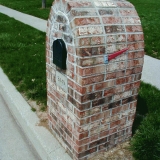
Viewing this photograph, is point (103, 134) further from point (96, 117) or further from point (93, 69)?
point (93, 69)

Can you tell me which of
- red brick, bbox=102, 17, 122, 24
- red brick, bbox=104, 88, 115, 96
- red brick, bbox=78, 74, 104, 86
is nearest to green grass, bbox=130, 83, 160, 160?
red brick, bbox=104, 88, 115, 96

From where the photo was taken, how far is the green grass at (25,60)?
12.7ft

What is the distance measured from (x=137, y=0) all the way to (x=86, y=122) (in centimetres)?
1883

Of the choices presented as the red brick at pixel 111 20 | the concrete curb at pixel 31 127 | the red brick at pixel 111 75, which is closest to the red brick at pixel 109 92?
the red brick at pixel 111 75

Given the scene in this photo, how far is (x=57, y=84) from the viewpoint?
2373 millimetres

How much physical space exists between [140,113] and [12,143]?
1.74 m

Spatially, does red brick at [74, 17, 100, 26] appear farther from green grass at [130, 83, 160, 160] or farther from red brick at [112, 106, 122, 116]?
green grass at [130, 83, 160, 160]

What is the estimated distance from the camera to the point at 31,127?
9.38ft

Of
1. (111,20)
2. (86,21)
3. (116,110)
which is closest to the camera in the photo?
(86,21)

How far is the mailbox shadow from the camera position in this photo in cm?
284

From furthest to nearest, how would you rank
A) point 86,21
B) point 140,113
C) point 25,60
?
point 25,60, point 140,113, point 86,21

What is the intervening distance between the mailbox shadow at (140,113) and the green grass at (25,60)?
1377 millimetres

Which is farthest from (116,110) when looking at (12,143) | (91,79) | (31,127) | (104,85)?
(12,143)

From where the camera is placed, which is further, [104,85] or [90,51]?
[104,85]
